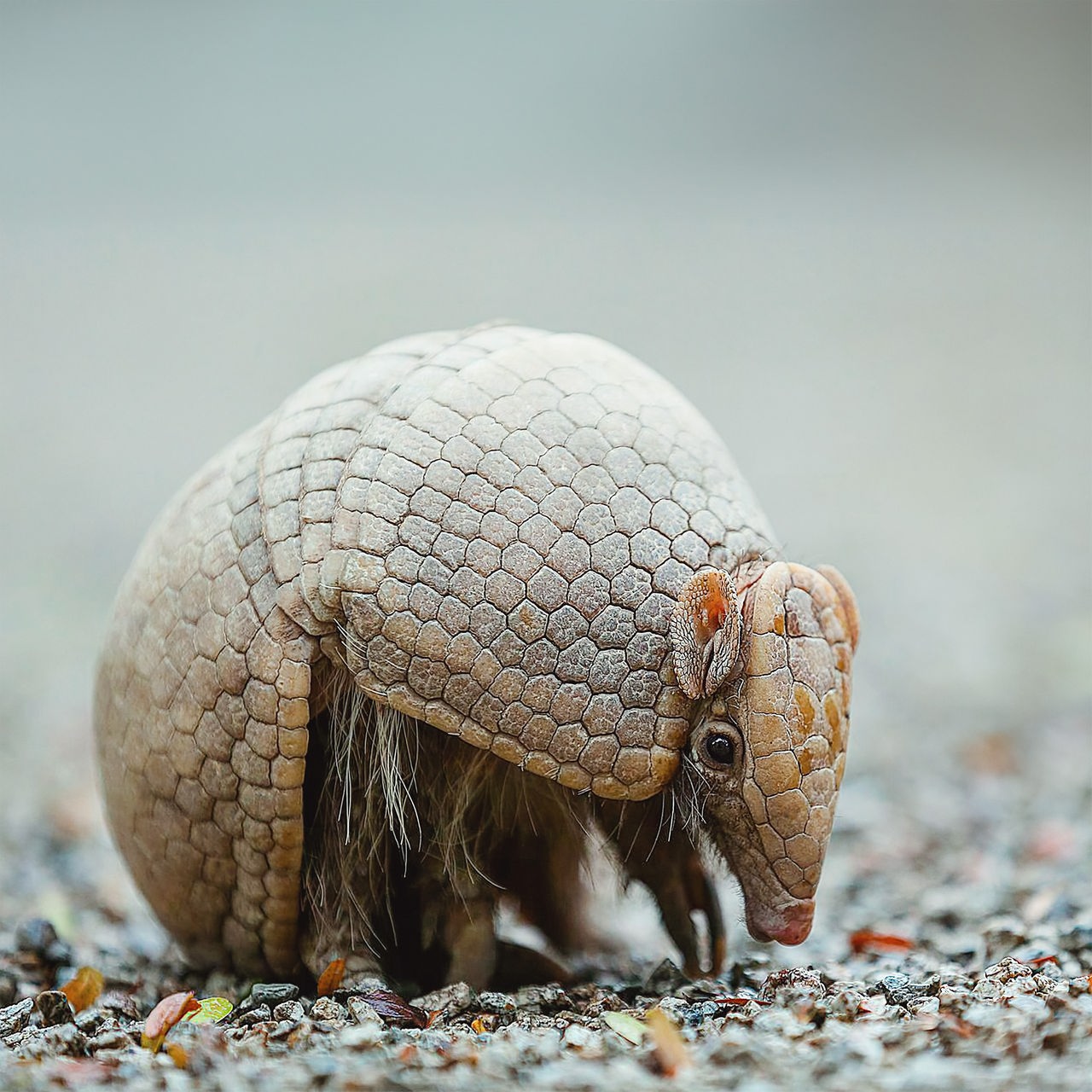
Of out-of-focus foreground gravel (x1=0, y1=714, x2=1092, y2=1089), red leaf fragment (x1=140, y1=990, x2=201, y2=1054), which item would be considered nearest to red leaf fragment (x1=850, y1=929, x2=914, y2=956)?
out-of-focus foreground gravel (x1=0, y1=714, x2=1092, y2=1089)

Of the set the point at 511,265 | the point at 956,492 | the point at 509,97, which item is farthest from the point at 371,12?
the point at 956,492

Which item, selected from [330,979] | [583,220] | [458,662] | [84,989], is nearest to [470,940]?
[330,979]

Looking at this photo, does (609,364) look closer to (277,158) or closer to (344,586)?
(344,586)

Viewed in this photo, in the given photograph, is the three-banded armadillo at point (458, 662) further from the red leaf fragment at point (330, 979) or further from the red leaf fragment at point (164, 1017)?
A: the red leaf fragment at point (164, 1017)

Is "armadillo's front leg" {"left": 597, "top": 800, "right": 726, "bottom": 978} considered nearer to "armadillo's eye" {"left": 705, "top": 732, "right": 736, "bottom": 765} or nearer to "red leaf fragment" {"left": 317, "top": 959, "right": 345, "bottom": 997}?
"armadillo's eye" {"left": 705, "top": 732, "right": 736, "bottom": 765}

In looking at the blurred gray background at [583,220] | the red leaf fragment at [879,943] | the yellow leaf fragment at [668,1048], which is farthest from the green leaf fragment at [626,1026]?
the blurred gray background at [583,220]

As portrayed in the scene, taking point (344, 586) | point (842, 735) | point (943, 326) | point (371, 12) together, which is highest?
point (371, 12)

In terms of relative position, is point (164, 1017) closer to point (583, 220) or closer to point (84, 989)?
point (84, 989)

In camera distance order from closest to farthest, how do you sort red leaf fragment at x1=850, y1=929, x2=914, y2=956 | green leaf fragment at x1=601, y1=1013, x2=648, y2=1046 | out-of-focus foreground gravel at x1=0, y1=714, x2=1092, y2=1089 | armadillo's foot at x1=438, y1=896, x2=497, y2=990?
out-of-focus foreground gravel at x1=0, y1=714, x2=1092, y2=1089 < green leaf fragment at x1=601, y1=1013, x2=648, y2=1046 < armadillo's foot at x1=438, y1=896, x2=497, y2=990 < red leaf fragment at x1=850, y1=929, x2=914, y2=956
